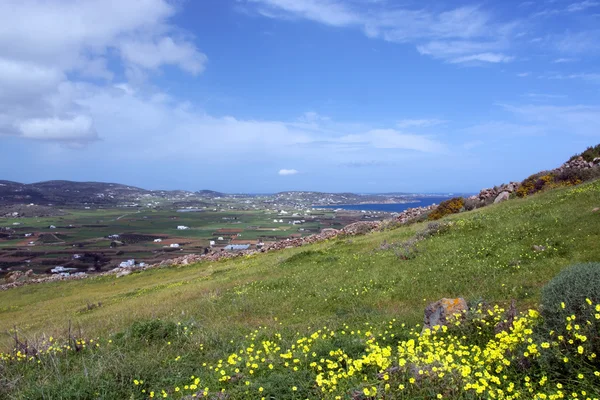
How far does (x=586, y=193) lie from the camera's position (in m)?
19.1

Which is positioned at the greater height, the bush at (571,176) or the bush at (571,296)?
the bush at (571,176)

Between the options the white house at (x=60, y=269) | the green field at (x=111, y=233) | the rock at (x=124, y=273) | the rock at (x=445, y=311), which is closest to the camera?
the rock at (x=445, y=311)

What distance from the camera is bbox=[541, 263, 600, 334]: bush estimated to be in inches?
229

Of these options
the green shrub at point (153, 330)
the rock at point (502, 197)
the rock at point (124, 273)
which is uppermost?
the rock at point (502, 197)

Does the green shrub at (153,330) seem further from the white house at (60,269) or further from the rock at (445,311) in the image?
the white house at (60,269)

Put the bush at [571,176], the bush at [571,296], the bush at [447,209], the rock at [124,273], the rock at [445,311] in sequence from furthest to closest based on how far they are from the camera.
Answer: the rock at [124,273] < the bush at [447,209] < the bush at [571,176] < the rock at [445,311] < the bush at [571,296]

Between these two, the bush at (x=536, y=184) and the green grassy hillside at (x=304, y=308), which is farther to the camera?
the bush at (x=536, y=184)

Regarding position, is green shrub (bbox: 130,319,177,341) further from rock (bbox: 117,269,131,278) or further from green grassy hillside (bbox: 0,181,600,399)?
rock (bbox: 117,269,131,278)

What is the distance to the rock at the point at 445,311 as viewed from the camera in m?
8.20

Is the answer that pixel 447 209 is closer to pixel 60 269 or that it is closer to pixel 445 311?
pixel 445 311

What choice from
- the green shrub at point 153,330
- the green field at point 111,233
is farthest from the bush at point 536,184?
the green field at point 111,233

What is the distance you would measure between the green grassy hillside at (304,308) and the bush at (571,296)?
7.65ft

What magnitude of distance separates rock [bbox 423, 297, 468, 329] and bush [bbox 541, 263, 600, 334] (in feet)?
6.39

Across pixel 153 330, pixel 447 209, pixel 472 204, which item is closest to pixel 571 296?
pixel 153 330
